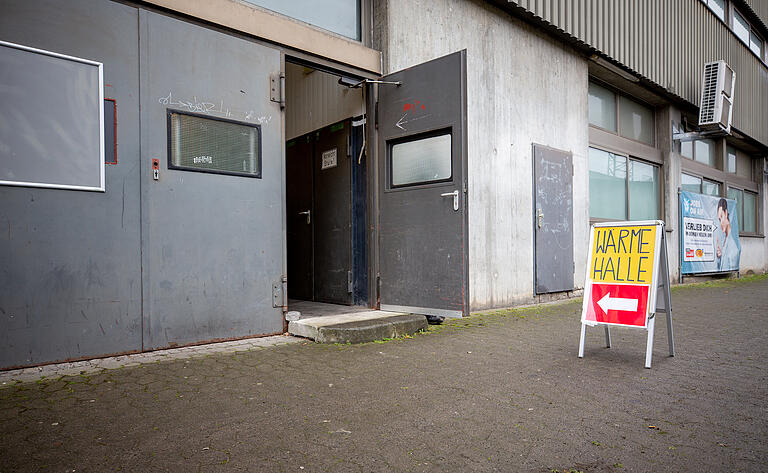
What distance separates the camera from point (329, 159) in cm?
710

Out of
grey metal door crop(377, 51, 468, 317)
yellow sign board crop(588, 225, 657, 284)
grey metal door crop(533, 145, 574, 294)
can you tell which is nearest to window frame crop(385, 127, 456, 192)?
grey metal door crop(377, 51, 468, 317)

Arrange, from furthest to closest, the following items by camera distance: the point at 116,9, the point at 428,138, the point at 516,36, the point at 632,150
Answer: the point at 632,150, the point at 516,36, the point at 428,138, the point at 116,9

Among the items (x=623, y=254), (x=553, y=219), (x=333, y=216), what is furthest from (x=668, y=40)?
(x=623, y=254)

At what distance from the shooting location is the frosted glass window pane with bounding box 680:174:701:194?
506 inches

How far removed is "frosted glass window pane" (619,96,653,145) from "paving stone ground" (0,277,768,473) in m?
7.45

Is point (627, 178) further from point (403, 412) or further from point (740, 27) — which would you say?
point (403, 412)

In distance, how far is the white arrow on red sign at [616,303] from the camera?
13.5ft

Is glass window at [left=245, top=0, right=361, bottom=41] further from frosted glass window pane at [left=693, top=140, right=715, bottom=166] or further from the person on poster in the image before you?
the person on poster

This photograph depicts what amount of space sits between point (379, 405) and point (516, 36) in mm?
6590

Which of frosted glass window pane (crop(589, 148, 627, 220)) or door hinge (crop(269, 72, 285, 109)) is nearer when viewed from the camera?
door hinge (crop(269, 72, 285, 109))

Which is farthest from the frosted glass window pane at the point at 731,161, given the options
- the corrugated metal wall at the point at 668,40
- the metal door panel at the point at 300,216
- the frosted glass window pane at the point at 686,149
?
the metal door panel at the point at 300,216

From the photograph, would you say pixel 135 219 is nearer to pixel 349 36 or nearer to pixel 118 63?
pixel 118 63

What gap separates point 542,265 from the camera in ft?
25.8

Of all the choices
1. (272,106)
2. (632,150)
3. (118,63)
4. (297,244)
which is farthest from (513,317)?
(632,150)
